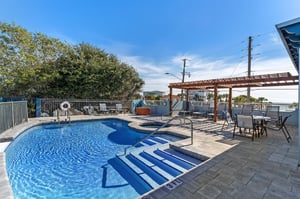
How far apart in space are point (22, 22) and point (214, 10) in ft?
46.7

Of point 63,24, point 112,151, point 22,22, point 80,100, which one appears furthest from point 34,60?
point 112,151

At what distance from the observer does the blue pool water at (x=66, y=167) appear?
314cm

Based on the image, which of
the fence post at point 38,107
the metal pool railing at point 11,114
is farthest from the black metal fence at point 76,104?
the metal pool railing at point 11,114

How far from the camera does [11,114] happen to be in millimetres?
7172

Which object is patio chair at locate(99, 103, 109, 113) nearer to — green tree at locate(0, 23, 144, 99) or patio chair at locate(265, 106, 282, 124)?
green tree at locate(0, 23, 144, 99)

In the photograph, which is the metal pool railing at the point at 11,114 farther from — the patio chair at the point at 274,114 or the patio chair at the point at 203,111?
the patio chair at the point at 274,114

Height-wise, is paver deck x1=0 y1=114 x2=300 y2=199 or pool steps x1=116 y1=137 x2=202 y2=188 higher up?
paver deck x1=0 y1=114 x2=300 y2=199

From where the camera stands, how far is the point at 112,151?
17.6 ft

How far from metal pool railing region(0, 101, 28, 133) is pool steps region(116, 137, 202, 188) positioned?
5.42 m

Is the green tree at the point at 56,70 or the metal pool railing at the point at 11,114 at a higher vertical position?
the green tree at the point at 56,70

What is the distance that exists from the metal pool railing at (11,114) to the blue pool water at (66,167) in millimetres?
808

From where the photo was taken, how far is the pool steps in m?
3.49

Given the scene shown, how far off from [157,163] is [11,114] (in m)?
7.36

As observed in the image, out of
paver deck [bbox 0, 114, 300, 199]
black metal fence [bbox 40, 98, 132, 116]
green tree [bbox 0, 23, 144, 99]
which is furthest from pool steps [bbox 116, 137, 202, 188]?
green tree [bbox 0, 23, 144, 99]
